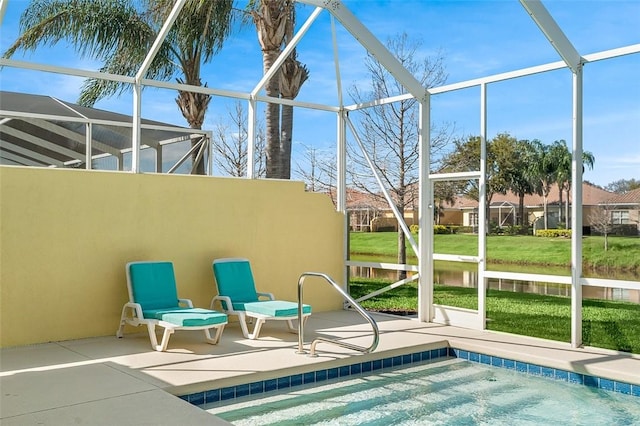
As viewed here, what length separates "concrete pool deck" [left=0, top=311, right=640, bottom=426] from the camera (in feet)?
16.7

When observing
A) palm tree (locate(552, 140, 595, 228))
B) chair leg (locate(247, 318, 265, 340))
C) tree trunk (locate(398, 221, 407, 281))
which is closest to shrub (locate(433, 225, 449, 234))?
tree trunk (locate(398, 221, 407, 281))

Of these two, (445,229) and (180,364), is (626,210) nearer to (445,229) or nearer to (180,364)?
(445,229)

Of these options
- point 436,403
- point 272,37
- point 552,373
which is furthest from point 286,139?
point 436,403

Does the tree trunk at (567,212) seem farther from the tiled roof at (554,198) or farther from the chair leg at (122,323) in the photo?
the chair leg at (122,323)

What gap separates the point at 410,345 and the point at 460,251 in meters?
2.12

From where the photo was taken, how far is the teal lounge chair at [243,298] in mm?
8328

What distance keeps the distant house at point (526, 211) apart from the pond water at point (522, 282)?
0.63 m

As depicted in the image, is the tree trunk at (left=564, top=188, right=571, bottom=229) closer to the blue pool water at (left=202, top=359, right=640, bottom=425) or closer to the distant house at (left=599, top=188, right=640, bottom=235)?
the distant house at (left=599, top=188, right=640, bottom=235)

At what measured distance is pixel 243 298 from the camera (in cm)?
908

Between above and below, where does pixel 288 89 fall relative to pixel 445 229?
above

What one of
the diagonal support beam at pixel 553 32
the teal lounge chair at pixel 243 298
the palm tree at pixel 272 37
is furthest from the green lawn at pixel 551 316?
the palm tree at pixel 272 37

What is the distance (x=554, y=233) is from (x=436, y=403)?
3.50m

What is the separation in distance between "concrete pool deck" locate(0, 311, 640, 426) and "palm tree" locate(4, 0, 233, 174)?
7770 millimetres

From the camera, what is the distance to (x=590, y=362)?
6.94m
